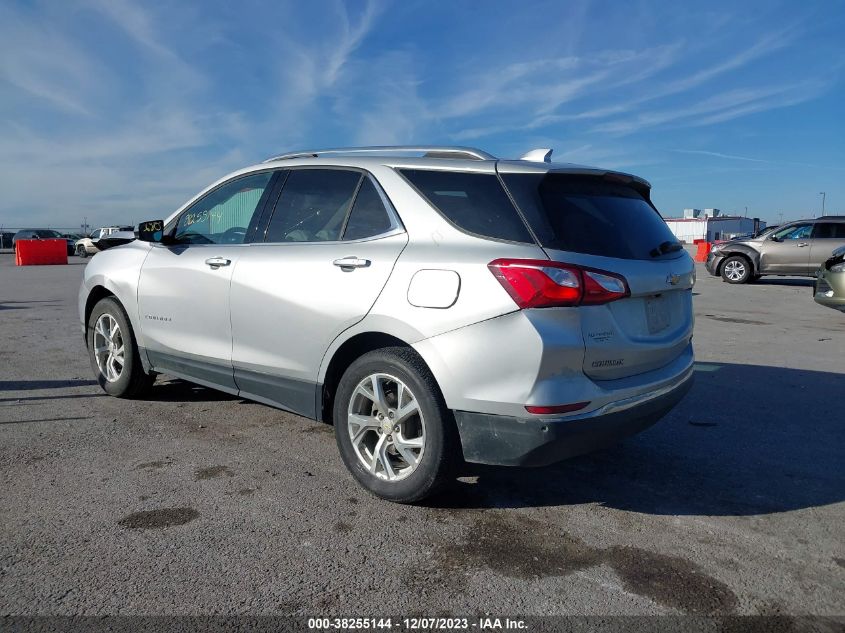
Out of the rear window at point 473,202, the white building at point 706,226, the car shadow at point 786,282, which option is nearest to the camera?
the rear window at point 473,202

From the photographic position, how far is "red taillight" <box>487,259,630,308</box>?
9.66 ft

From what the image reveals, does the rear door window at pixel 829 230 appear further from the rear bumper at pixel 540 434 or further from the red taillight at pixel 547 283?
the red taillight at pixel 547 283

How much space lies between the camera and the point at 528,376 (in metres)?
2.93

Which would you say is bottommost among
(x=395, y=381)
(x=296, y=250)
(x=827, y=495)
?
(x=827, y=495)

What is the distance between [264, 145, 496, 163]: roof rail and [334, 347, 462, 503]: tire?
1.11 metres

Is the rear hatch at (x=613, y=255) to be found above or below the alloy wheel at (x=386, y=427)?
above

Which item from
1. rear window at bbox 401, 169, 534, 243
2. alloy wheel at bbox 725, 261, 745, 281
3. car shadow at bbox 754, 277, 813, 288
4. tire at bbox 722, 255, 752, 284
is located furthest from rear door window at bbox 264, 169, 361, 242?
car shadow at bbox 754, 277, 813, 288

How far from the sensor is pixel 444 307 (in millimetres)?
3145

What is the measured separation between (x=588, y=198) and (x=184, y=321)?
9.34ft

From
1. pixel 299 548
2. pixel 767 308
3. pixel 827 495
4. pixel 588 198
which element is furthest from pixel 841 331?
pixel 299 548

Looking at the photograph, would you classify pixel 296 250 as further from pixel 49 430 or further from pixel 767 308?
pixel 767 308

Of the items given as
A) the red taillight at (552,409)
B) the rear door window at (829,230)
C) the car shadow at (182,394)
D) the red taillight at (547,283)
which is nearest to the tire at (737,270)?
the rear door window at (829,230)

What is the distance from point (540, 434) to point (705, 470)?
5.35 feet

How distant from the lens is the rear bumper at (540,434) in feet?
9.75
